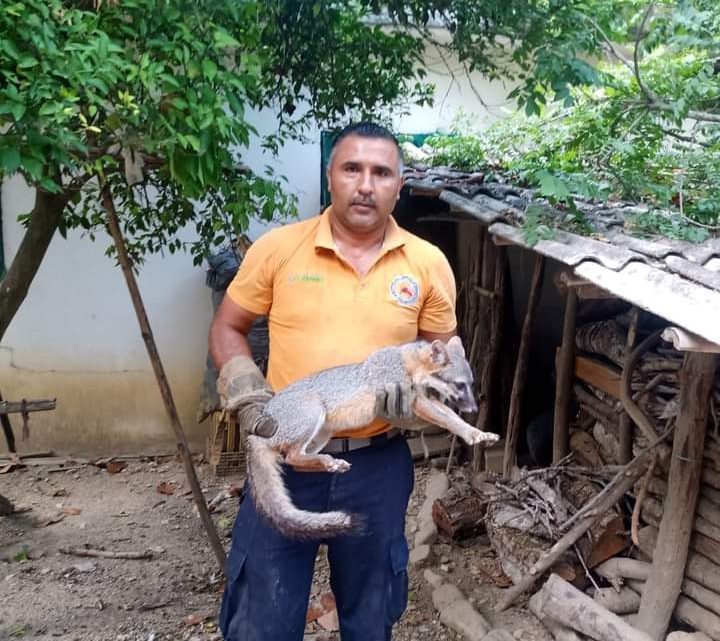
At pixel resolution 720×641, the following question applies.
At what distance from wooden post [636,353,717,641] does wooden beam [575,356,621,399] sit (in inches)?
37.9

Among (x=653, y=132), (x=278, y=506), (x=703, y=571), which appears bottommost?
(x=703, y=571)

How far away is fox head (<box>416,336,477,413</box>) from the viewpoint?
2389 millimetres

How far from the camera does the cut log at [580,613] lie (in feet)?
12.7

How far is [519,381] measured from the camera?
5957 mm

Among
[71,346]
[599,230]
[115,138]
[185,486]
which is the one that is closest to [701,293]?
[599,230]

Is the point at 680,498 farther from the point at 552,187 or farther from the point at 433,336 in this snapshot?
the point at 433,336

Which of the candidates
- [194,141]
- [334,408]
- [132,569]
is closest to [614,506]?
[334,408]

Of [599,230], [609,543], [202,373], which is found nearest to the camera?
[599,230]

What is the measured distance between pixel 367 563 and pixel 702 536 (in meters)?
2.19

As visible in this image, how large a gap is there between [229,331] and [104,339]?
4560 millimetres

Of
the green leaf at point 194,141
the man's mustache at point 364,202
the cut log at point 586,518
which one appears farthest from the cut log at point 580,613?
the green leaf at point 194,141

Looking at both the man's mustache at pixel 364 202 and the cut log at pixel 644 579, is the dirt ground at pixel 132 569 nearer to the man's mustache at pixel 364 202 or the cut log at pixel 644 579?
the cut log at pixel 644 579

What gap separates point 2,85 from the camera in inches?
96.9

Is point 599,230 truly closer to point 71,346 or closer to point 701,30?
point 701,30
